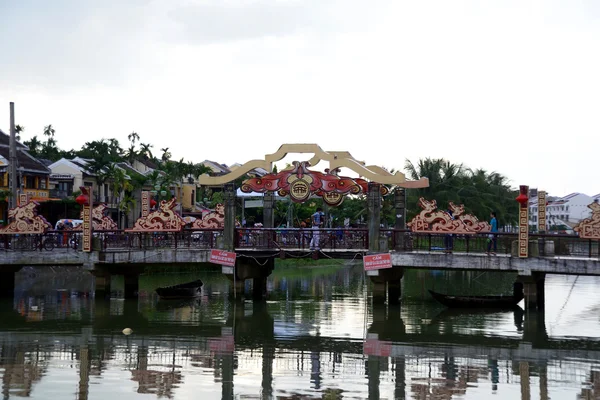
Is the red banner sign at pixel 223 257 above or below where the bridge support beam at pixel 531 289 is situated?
above

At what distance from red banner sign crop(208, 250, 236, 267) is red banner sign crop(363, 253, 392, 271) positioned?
5.09 metres

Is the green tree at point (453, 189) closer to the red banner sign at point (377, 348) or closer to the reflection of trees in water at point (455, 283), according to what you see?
the reflection of trees in water at point (455, 283)

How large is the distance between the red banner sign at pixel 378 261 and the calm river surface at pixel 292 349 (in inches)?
68.7

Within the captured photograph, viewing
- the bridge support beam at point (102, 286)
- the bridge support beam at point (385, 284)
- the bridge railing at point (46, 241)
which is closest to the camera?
the bridge support beam at point (385, 284)

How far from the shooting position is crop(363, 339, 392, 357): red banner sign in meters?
22.5

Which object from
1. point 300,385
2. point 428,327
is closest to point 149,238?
point 428,327

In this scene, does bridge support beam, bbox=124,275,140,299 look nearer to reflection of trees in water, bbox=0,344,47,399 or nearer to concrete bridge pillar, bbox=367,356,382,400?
reflection of trees in water, bbox=0,344,47,399

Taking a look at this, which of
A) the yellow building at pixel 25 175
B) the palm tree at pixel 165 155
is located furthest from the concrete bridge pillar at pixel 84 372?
the palm tree at pixel 165 155

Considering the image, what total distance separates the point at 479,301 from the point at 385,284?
12.4ft

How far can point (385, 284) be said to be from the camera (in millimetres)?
32094

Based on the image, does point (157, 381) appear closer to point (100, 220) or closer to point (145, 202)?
point (100, 220)

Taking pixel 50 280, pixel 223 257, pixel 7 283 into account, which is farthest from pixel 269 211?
pixel 50 280

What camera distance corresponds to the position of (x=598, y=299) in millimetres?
36812

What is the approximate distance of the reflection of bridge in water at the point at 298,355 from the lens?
60.8 feet
